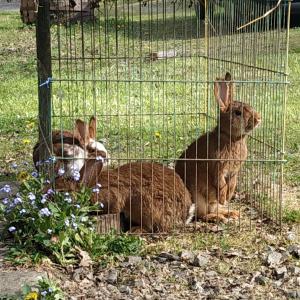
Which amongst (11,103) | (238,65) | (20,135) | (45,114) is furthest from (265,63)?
(11,103)

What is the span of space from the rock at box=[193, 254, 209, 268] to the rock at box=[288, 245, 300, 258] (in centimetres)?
59

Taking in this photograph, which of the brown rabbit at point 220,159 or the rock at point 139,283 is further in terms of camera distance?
the brown rabbit at point 220,159

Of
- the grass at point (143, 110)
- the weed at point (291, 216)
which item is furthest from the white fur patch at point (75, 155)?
the weed at point (291, 216)

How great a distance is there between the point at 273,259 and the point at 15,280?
1.64m

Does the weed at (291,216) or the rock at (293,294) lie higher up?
the weed at (291,216)

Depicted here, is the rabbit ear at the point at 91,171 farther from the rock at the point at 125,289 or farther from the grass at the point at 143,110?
the rock at the point at 125,289

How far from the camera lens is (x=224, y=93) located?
538 centimetres

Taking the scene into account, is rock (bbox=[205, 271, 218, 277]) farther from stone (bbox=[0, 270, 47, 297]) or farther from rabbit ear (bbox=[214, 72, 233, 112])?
rabbit ear (bbox=[214, 72, 233, 112])

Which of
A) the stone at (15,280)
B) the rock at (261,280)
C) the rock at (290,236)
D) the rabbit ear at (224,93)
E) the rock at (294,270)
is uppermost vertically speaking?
the rabbit ear at (224,93)

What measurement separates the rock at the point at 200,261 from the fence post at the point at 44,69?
1310 millimetres

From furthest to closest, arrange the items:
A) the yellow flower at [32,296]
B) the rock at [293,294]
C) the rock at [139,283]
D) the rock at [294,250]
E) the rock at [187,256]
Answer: the rock at [294,250] → the rock at [187,256] → the rock at [139,283] → the rock at [293,294] → the yellow flower at [32,296]

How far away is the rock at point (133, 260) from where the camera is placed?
439cm

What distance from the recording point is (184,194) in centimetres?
515

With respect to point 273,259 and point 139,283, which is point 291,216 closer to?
point 273,259
